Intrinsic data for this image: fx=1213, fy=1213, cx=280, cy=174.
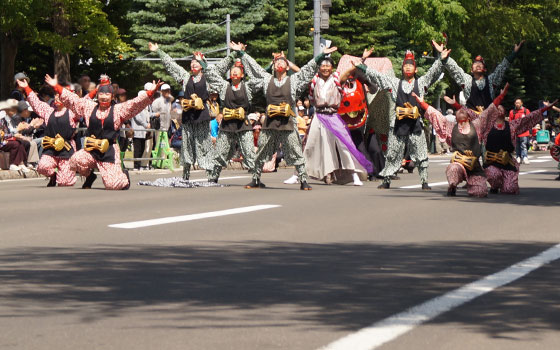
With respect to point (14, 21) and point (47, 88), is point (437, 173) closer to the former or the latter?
point (47, 88)

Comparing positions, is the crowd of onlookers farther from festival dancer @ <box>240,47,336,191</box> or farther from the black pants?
festival dancer @ <box>240,47,336,191</box>

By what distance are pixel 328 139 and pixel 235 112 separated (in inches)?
70.3

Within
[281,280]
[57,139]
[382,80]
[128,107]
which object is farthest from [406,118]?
[281,280]

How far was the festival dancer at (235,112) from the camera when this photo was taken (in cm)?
1862

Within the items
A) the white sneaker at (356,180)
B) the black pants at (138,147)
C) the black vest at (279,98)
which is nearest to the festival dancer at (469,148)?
the black vest at (279,98)

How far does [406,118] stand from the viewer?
18031 mm

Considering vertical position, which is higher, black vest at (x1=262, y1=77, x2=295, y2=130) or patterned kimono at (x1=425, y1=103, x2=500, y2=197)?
black vest at (x1=262, y1=77, x2=295, y2=130)

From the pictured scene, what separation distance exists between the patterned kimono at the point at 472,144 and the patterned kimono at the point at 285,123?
7.79 feet

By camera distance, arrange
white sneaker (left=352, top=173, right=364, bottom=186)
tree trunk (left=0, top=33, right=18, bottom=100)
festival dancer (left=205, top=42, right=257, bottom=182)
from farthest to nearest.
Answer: tree trunk (left=0, top=33, right=18, bottom=100), white sneaker (left=352, top=173, right=364, bottom=186), festival dancer (left=205, top=42, right=257, bottom=182)

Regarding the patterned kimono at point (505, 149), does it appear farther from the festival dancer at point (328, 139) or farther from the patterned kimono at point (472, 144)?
the festival dancer at point (328, 139)

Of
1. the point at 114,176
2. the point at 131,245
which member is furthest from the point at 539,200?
the point at 131,245

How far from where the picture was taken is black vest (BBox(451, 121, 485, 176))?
16.6m

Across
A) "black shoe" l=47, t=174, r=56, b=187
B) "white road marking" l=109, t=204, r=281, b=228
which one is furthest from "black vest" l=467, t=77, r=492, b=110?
"black shoe" l=47, t=174, r=56, b=187

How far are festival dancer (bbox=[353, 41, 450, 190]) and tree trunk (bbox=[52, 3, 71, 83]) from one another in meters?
25.3
